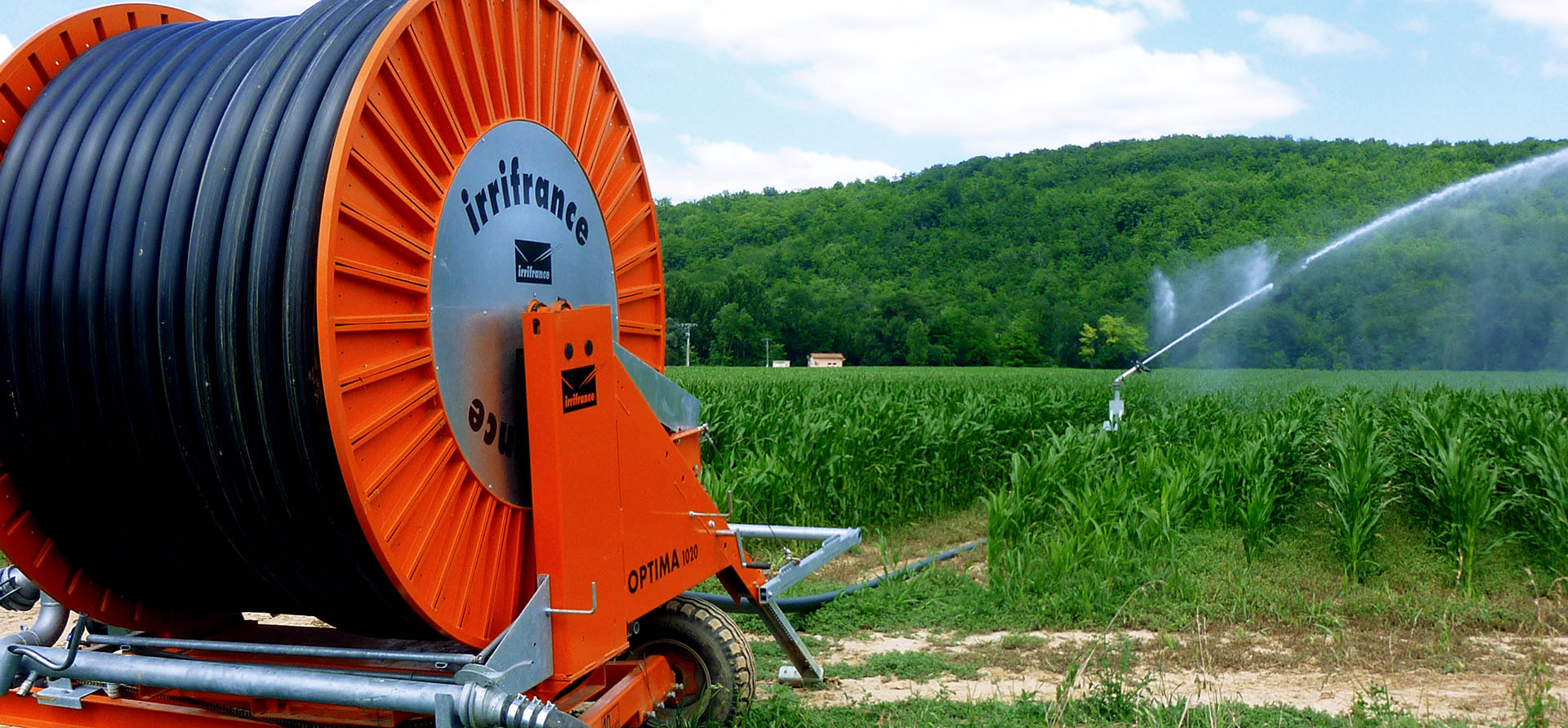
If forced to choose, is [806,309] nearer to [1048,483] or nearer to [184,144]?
[1048,483]

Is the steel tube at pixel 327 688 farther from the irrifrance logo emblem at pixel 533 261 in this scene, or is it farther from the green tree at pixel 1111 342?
the green tree at pixel 1111 342

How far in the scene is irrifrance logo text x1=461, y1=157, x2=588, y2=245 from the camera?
137 inches

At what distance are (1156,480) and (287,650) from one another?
764 cm

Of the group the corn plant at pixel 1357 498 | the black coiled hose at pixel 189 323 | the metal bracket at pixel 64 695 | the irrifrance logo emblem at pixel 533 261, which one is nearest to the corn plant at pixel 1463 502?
the corn plant at pixel 1357 498

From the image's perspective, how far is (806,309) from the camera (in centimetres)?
6384

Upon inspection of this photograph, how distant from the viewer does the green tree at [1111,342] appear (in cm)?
4903

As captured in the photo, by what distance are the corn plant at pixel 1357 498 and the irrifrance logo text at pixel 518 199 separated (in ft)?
21.7

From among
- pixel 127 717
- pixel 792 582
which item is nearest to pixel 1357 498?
pixel 792 582

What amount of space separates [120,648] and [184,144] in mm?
1710

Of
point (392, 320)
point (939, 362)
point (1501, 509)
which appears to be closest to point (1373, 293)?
point (1501, 509)

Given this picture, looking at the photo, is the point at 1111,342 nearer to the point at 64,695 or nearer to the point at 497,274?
the point at 497,274

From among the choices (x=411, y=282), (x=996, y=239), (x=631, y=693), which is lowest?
(x=631, y=693)

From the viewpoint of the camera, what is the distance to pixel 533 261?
3.77 metres

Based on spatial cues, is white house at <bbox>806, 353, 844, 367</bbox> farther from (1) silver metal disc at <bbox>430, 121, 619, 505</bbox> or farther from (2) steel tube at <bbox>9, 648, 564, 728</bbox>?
(2) steel tube at <bbox>9, 648, 564, 728</bbox>
